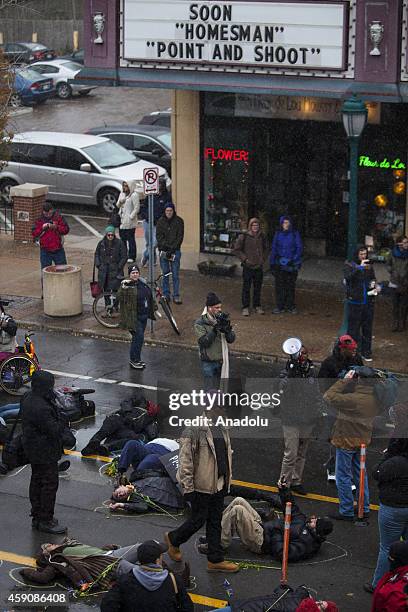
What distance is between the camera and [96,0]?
67.1 feet

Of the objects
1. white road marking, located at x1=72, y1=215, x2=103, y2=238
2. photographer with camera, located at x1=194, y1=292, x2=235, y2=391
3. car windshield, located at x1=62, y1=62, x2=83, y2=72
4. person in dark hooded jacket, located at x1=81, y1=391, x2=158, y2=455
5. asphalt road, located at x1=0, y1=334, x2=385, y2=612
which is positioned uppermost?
car windshield, located at x1=62, y1=62, x2=83, y2=72

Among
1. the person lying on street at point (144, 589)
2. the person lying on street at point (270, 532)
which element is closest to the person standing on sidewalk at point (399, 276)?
the person lying on street at point (270, 532)

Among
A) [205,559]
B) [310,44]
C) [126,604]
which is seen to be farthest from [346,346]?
[310,44]

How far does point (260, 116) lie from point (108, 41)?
3.01 metres

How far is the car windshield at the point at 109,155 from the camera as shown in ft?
93.0

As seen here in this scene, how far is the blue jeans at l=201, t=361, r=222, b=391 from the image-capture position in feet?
47.1

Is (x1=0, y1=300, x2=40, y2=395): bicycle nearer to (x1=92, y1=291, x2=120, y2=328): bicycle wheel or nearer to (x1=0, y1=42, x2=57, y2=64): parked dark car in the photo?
(x1=92, y1=291, x2=120, y2=328): bicycle wheel

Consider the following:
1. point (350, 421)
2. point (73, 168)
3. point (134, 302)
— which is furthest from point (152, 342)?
point (73, 168)

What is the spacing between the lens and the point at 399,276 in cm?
1798

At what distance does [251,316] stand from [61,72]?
25.2m

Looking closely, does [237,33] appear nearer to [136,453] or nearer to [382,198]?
[382,198]

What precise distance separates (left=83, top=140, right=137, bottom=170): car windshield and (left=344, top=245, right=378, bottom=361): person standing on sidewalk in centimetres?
1242

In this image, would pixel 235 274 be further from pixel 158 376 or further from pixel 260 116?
pixel 158 376

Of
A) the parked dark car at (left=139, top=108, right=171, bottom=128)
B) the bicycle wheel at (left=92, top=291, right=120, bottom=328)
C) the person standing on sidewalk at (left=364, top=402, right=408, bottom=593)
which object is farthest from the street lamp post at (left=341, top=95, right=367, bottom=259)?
the parked dark car at (left=139, top=108, right=171, bottom=128)
